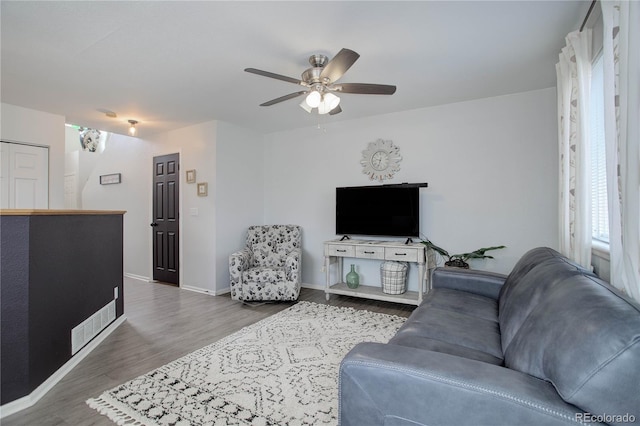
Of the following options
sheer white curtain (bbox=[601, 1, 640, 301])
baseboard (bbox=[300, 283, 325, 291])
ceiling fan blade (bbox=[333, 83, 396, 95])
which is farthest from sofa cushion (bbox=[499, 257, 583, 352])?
baseboard (bbox=[300, 283, 325, 291])

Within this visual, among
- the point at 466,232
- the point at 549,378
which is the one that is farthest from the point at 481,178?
the point at 549,378

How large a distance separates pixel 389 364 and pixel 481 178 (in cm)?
318

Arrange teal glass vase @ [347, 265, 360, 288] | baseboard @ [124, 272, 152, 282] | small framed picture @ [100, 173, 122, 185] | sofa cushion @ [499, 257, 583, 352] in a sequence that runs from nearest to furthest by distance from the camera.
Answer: sofa cushion @ [499, 257, 583, 352]
teal glass vase @ [347, 265, 360, 288]
baseboard @ [124, 272, 152, 282]
small framed picture @ [100, 173, 122, 185]

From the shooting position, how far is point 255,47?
2404mm

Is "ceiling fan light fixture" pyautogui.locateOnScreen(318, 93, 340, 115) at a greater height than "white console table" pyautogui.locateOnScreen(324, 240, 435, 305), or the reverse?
"ceiling fan light fixture" pyautogui.locateOnScreen(318, 93, 340, 115)

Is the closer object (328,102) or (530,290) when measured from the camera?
(530,290)

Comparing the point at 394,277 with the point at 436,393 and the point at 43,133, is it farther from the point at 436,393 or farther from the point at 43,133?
the point at 43,133

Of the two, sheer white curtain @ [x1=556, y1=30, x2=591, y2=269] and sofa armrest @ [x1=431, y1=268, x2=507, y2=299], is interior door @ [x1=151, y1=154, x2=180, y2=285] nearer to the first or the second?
sofa armrest @ [x1=431, y1=268, x2=507, y2=299]

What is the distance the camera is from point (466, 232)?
3746 mm

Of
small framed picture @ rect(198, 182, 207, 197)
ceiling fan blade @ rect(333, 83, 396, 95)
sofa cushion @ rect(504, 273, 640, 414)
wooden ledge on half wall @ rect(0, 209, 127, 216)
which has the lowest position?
sofa cushion @ rect(504, 273, 640, 414)

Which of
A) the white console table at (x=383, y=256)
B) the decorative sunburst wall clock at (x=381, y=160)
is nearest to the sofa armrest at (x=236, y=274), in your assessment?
the white console table at (x=383, y=256)

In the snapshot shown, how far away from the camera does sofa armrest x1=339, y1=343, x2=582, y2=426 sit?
0.94 meters

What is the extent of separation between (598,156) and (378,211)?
2.25 m

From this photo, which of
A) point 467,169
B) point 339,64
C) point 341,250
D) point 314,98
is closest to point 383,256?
point 341,250
